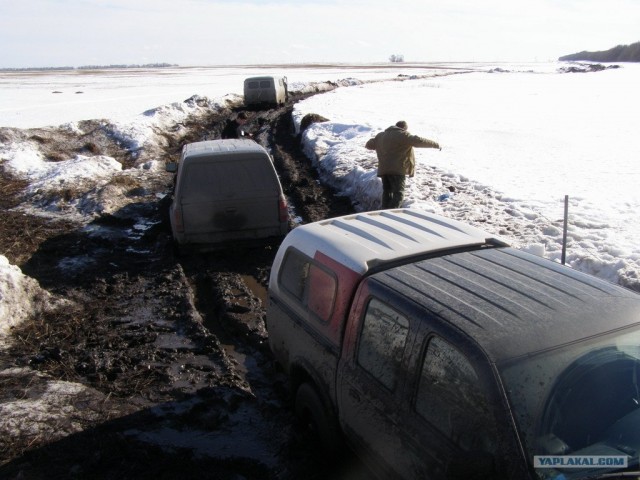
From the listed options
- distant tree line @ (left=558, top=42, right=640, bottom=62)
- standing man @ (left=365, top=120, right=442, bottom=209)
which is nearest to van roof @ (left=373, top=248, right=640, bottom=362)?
standing man @ (left=365, top=120, right=442, bottom=209)

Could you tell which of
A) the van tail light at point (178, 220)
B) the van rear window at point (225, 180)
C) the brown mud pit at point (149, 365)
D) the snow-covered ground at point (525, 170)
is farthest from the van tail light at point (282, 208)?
the snow-covered ground at point (525, 170)

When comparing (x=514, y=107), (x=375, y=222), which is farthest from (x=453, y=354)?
(x=514, y=107)

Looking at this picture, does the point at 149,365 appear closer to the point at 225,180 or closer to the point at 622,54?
the point at 225,180

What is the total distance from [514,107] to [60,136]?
925 inches

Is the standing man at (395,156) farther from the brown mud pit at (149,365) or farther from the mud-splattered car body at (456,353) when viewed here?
the mud-splattered car body at (456,353)

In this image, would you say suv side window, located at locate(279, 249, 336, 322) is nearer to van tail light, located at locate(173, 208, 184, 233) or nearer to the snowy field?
the snowy field

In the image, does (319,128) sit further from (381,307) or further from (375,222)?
(381,307)

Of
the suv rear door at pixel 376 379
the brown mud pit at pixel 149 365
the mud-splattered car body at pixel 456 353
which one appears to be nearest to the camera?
the mud-splattered car body at pixel 456 353

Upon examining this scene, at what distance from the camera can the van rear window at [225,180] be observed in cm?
884

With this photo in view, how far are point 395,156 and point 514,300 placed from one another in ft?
21.1

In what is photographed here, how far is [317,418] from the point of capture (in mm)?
4305

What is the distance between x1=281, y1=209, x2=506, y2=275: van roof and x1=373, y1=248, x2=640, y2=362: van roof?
19 cm

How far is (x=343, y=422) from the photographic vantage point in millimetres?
3930
